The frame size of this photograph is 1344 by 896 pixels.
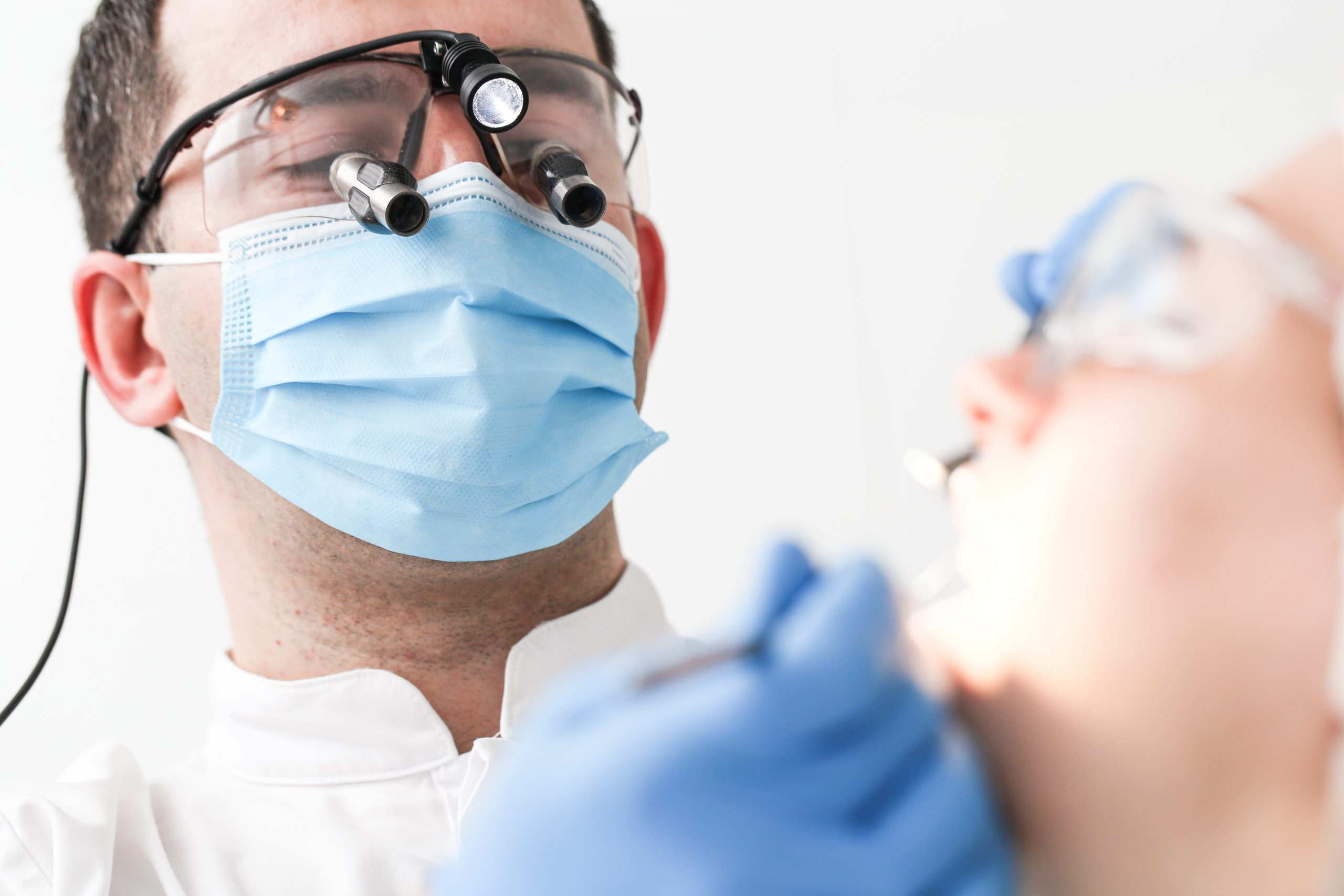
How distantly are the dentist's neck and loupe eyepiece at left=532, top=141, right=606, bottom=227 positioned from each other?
40cm

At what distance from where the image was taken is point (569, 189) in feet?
3.97

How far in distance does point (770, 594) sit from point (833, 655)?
0.05 meters

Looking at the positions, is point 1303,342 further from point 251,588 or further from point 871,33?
point 871,33

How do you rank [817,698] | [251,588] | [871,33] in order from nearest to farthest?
[817,698]
[251,588]
[871,33]

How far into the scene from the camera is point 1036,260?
0.65 metres

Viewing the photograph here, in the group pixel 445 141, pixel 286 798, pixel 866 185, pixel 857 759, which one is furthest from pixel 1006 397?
pixel 866 185

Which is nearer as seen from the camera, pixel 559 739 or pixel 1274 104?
pixel 559 739

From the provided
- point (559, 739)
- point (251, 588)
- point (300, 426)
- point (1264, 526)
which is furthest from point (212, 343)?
point (1264, 526)

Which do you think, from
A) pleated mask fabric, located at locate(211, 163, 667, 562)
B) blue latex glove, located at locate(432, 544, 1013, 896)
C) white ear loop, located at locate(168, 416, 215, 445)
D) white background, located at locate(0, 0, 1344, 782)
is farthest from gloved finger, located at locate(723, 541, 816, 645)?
white background, located at locate(0, 0, 1344, 782)

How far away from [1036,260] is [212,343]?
98 centimetres

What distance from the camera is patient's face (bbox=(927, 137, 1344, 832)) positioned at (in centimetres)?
50

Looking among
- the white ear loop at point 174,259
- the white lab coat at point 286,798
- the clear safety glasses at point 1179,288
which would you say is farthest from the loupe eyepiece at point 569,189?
the clear safety glasses at point 1179,288

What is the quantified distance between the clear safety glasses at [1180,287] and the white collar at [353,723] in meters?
0.90

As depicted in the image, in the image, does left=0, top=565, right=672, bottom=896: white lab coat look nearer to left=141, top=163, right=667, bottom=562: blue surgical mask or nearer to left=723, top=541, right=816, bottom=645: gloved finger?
left=141, top=163, right=667, bottom=562: blue surgical mask
